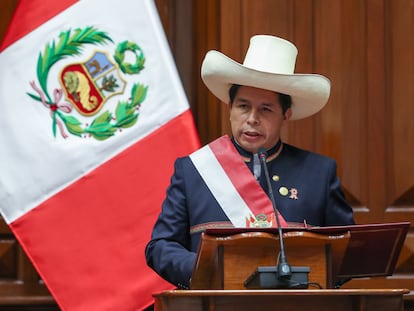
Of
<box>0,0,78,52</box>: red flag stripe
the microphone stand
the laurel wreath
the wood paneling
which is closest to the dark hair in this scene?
the laurel wreath

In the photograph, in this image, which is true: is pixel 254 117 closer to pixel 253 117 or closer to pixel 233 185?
pixel 253 117

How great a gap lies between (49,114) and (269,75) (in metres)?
0.89

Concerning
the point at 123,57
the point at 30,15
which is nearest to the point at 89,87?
the point at 123,57

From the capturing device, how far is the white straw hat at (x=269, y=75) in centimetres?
299

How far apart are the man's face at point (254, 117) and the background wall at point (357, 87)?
72cm

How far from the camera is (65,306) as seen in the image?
340 centimetres

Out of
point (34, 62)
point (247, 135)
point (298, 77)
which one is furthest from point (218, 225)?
point (34, 62)

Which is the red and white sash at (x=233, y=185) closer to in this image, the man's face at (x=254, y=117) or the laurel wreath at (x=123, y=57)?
the man's face at (x=254, y=117)

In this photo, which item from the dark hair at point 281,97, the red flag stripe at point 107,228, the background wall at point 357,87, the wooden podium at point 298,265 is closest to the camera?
the wooden podium at point 298,265

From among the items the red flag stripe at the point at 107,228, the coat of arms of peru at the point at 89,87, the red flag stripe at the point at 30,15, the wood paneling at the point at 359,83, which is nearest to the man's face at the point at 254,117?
the red flag stripe at the point at 107,228

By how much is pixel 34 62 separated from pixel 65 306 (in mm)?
825

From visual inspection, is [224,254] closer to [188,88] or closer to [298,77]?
[298,77]

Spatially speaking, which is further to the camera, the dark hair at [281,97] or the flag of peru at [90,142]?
the flag of peru at [90,142]

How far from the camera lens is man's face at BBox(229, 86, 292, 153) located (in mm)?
3025
